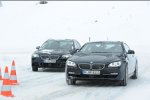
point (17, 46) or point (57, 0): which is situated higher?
point (57, 0)

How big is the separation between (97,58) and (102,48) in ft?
4.69

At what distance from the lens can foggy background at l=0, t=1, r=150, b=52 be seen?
48656mm

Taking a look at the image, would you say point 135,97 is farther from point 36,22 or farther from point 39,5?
point 39,5

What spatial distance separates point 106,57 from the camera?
1395cm

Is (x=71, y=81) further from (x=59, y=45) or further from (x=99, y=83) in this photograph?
(x=59, y=45)

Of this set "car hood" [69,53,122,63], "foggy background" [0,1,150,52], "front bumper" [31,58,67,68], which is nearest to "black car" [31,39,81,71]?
"front bumper" [31,58,67,68]

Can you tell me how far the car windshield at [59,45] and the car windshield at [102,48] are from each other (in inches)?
188

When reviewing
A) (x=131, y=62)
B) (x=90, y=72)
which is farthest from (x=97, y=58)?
(x=131, y=62)

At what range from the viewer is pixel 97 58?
13852 millimetres

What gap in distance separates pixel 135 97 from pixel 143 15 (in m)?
43.3

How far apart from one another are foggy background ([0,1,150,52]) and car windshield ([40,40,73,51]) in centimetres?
2428

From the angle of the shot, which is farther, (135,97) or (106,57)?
(106,57)

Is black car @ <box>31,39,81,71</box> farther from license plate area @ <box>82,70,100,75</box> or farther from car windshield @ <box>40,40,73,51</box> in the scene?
license plate area @ <box>82,70,100,75</box>

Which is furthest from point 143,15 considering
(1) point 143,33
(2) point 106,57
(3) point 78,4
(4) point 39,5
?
(2) point 106,57
